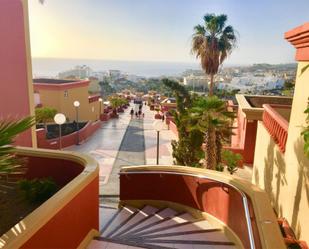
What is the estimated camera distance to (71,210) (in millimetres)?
4480

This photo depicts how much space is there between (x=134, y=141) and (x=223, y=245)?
15843mm

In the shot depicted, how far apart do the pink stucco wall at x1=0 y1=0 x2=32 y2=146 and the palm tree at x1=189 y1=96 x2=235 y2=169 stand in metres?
5.98

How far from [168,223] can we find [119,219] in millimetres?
1331

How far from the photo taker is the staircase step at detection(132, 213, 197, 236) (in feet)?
19.9

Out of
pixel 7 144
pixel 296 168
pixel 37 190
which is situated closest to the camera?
pixel 7 144

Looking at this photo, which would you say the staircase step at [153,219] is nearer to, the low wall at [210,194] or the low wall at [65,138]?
the low wall at [210,194]

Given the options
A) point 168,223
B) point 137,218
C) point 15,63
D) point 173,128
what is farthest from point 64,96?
point 168,223

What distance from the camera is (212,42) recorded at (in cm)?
2139

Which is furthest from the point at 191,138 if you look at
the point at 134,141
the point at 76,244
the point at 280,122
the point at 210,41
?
the point at 210,41

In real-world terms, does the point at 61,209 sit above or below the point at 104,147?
above

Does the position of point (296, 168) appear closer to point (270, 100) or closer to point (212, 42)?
point (270, 100)

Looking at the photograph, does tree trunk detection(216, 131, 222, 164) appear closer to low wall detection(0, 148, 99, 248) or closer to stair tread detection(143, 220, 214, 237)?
stair tread detection(143, 220, 214, 237)

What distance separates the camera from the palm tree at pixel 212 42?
21391mm

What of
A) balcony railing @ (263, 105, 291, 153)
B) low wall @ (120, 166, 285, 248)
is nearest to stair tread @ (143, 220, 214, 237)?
low wall @ (120, 166, 285, 248)
